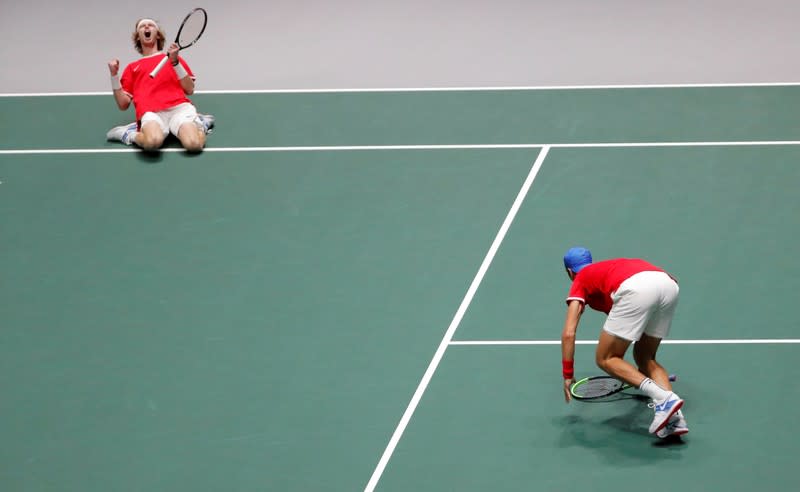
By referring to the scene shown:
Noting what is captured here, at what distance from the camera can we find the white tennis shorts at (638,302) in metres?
8.42

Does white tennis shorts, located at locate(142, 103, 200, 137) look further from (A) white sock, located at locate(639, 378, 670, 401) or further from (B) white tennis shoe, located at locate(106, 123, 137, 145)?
(A) white sock, located at locate(639, 378, 670, 401)

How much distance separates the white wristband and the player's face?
541 millimetres

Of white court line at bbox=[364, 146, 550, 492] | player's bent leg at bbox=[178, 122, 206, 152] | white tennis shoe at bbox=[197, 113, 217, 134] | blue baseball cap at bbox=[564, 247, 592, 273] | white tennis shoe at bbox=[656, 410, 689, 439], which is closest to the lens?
white tennis shoe at bbox=[656, 410, 689, 439]

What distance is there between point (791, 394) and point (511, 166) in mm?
4224

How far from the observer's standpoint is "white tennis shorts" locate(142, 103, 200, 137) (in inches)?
519

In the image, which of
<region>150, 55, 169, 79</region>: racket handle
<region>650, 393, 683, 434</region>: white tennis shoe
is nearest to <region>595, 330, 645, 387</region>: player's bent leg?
<region>650, 393, 683, 434</region>: white tennis shoe

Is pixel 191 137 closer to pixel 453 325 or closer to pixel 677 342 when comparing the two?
pixel 453 325

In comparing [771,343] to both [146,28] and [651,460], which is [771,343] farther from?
[146,28]

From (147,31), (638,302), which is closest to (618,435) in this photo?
(638,302)

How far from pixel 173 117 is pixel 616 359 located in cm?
626

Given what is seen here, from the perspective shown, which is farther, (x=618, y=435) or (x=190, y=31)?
(x=190, y=31)

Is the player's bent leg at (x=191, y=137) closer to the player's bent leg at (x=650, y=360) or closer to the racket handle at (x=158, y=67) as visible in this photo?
the racket handle at (x=158, y=67)

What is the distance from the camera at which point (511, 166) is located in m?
12.5

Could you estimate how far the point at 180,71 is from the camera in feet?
43.4
